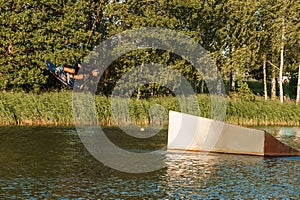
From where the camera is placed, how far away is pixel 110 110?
1802 inches

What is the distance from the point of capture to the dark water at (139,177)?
20.1 meters

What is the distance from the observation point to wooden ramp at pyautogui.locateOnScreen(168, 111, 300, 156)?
99.6 ft

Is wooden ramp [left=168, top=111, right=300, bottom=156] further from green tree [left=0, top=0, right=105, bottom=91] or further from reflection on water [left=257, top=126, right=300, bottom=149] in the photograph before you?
green tree [left=0, top=0, right=105, bottom=91]

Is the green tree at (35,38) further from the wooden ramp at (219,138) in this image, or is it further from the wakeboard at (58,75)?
the wooden ramp at (219,138)

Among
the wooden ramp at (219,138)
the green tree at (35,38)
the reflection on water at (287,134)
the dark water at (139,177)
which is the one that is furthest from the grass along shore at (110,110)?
the wooden ramp at (219,138)

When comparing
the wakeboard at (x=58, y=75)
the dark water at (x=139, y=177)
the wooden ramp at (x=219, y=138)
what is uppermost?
the wakeboard at (x=58, y=75)

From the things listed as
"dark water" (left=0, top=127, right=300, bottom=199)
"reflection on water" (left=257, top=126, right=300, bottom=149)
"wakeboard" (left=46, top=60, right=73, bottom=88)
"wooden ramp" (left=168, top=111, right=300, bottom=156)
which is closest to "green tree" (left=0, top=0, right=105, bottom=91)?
"wakeboard" (left=46, top=60, right=73, bottom=88)

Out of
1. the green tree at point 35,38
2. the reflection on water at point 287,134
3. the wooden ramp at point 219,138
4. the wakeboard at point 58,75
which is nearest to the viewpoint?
the wooden ramp at point 219,138

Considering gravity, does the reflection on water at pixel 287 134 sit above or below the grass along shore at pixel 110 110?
below

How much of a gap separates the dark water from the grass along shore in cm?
1151

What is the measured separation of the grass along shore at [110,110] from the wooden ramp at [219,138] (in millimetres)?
13771

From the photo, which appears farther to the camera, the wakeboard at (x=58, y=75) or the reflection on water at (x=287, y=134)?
the wakeboard at (x=58, y=75)

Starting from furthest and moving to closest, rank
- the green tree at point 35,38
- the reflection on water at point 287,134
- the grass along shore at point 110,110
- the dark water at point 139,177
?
1. the green tree at point 35,38
2. the grass along shore at point 110,110
3. the reflection on water at point 287,134
4. the dark water at point 139,177

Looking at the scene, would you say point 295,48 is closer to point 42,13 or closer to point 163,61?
point 163,61
